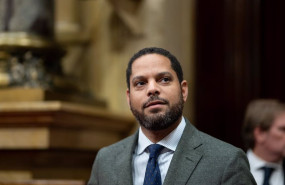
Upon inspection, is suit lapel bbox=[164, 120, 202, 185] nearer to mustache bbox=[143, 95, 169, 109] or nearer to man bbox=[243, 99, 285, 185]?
mustache bbox=[143, 95, 169, 109]

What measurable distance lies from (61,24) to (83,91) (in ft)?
2.39

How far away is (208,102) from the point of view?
4434 millimetres

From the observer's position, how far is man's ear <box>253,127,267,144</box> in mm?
3418

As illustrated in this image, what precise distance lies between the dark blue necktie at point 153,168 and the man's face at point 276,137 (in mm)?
1416

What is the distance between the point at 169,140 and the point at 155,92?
0.71ft

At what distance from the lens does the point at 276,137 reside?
3408 millimetres

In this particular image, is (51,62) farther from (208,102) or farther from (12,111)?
(208,102)

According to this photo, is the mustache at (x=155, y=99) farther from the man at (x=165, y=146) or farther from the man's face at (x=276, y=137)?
the man's face at (x=276, y=137)

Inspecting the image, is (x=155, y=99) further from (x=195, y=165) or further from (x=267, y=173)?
(x=267, y=173)

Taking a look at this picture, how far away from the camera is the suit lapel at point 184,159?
2.03m

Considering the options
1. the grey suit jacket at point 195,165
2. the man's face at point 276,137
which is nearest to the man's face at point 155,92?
the grey suit jacket at point 195,165

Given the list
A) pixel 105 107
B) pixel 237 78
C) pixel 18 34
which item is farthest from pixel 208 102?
pixel 18 34

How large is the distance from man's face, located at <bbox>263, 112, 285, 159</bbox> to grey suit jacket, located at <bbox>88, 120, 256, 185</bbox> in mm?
1290

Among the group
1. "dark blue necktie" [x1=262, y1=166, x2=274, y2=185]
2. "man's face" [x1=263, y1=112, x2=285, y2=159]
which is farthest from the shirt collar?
"man's face" [x1=263, y1=112, x2=285, y2=159]
